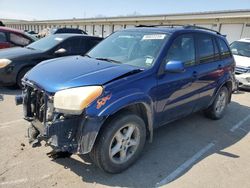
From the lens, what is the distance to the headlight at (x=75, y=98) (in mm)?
2830

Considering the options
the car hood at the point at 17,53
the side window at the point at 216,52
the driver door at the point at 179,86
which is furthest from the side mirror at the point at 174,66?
the car hood at the point at 17,53

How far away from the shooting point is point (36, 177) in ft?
10.4

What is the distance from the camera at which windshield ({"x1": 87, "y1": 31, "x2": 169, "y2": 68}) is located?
3.80 meters

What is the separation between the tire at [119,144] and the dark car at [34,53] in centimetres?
336

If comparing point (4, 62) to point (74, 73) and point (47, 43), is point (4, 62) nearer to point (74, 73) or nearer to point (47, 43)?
point (47, 43)

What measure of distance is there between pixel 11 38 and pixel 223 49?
709cm

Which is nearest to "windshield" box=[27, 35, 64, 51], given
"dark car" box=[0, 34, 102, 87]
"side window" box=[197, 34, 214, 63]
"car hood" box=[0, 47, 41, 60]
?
"dark car" box=[0, 34, 102, 87]

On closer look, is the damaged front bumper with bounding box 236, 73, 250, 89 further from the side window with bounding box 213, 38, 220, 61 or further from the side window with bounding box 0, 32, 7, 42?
the side window with bounding box 0, 32, 7, 42

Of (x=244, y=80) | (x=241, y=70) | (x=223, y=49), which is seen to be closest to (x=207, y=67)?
(x=223, y=49)

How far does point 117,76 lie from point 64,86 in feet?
2.13

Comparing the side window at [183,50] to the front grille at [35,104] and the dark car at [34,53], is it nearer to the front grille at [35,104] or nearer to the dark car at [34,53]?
the front grille at [35,104]

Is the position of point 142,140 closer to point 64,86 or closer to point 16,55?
point 64,86

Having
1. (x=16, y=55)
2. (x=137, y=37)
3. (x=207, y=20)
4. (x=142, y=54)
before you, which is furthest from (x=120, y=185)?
(x=207, y=20)

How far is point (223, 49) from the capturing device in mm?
5500
